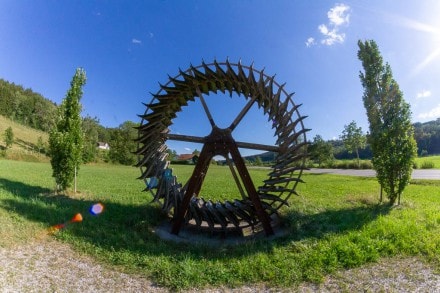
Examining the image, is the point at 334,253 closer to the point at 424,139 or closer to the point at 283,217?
the point at 283,217

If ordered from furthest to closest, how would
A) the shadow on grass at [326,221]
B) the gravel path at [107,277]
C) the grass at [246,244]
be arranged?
the shadow on grass at [326,221] → the grass at [246,244] → the gravel path at [107,277]

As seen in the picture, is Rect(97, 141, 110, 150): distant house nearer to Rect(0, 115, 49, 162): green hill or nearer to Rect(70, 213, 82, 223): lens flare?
Rect(0, 115, 49, 162): green hill

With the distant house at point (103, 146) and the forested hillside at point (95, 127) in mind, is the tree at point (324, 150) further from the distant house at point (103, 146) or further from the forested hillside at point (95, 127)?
the distant house at point (103, 146)

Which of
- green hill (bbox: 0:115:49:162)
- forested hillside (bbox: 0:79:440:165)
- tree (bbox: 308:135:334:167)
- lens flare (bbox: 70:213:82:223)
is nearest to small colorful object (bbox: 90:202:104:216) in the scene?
lens flare (bbox: 70:213:82:223)

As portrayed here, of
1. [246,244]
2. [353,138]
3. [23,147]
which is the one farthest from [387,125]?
[23,147]

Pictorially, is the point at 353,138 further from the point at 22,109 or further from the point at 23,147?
the point at 22,109

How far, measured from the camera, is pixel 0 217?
8211 mm

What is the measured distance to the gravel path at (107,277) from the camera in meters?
5.36

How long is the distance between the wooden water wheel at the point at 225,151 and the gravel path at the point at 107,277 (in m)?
3.34

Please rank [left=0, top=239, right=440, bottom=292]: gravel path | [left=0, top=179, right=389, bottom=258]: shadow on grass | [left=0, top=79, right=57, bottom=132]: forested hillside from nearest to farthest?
1. [left=0, top=239, right=440, bottom=292]: gravel path
2. [left=0, top=179, right=389, bottom=258]: shadow on grass
3. [left=0, top=79, right=57, bottom=132]: forested hillside

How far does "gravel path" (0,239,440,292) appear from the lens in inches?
211

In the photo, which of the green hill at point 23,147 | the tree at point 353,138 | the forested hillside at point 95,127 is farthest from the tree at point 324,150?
the green hill at point 23,147

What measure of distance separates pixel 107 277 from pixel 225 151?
202 inches

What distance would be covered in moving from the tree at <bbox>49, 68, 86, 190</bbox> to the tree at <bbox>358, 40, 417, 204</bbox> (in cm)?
1402
